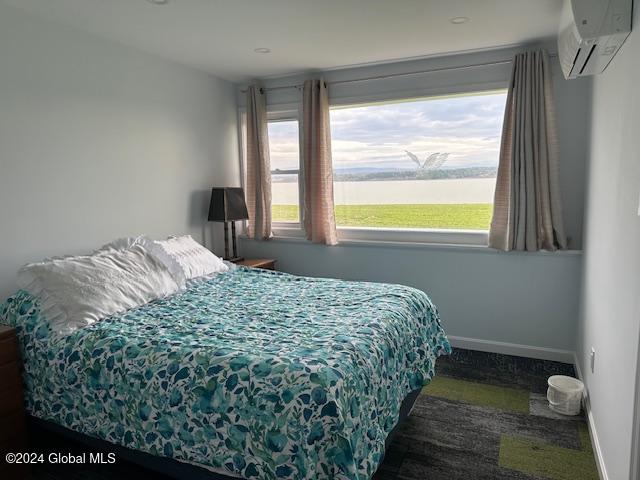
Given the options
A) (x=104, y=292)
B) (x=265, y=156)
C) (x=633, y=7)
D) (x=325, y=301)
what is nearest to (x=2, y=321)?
(x=104, y=292)

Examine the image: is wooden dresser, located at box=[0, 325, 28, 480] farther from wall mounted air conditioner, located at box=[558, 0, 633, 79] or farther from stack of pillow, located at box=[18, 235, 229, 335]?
wall mounted air conditioner, located at box=[558, 0, 633, 79]

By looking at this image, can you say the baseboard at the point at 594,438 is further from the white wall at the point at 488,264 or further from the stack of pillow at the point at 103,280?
the stack of pillow at the point at 103,280

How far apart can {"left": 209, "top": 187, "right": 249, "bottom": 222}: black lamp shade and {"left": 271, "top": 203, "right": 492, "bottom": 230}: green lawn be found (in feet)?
1.96

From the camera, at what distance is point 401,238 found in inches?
158

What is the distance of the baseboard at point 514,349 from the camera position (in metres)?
3.44

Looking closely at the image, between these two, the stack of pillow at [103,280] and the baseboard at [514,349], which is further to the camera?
the baseboard at [514,349]

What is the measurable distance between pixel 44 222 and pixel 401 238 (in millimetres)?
2789

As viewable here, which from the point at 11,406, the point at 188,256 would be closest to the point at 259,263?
the point at 188,256

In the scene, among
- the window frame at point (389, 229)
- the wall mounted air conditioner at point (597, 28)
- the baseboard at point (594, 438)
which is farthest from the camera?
the window frame at point (389, 229)

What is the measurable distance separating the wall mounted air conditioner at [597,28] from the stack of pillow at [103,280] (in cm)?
266

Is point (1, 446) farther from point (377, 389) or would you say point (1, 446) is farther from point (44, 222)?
point (377, 389)

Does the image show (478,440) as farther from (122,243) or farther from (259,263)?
(122,243)

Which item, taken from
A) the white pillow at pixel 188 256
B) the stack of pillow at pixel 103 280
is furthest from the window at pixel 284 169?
the stack of pillow at pixel 103 280

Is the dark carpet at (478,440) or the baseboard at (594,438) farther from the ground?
the baseboard at (594,438)
